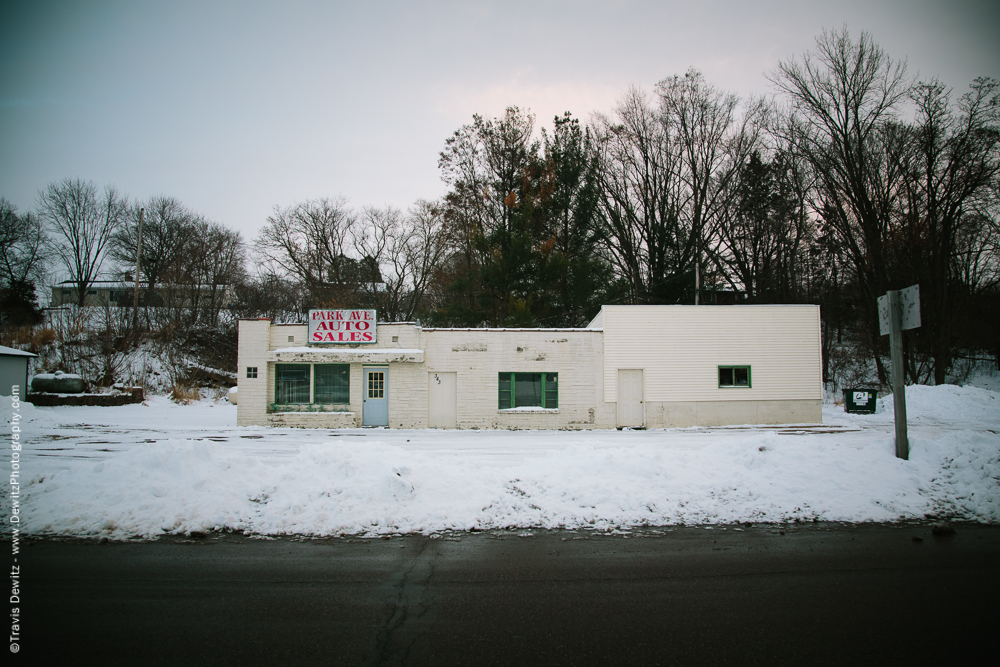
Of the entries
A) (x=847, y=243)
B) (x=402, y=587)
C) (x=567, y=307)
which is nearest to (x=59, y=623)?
(x=402, y=587)

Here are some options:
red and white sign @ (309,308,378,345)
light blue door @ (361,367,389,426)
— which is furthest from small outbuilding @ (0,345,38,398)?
light blue door @ (361,367,389,426)

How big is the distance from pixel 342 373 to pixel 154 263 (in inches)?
1449

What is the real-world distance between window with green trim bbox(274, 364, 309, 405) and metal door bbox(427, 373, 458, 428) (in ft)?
16.1

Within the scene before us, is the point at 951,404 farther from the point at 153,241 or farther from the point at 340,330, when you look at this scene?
the point at 153,241

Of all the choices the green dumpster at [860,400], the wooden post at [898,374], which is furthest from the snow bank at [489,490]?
the green dumpster at [860,400]

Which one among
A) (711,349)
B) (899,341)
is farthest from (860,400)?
(899,341)

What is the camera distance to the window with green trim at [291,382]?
1978cm

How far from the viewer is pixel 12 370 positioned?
23984mm

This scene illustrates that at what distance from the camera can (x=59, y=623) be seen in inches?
158

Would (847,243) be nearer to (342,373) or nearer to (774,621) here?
(342,373)

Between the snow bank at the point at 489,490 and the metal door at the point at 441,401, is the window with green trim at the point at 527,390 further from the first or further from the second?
the snow bank at the point at 489,490

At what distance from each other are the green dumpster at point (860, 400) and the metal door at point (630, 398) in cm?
1085

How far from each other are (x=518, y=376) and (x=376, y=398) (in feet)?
18.5

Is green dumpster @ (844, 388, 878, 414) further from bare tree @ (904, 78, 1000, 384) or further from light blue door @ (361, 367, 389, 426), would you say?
light blue door @ (361, 367, 389, 426)
